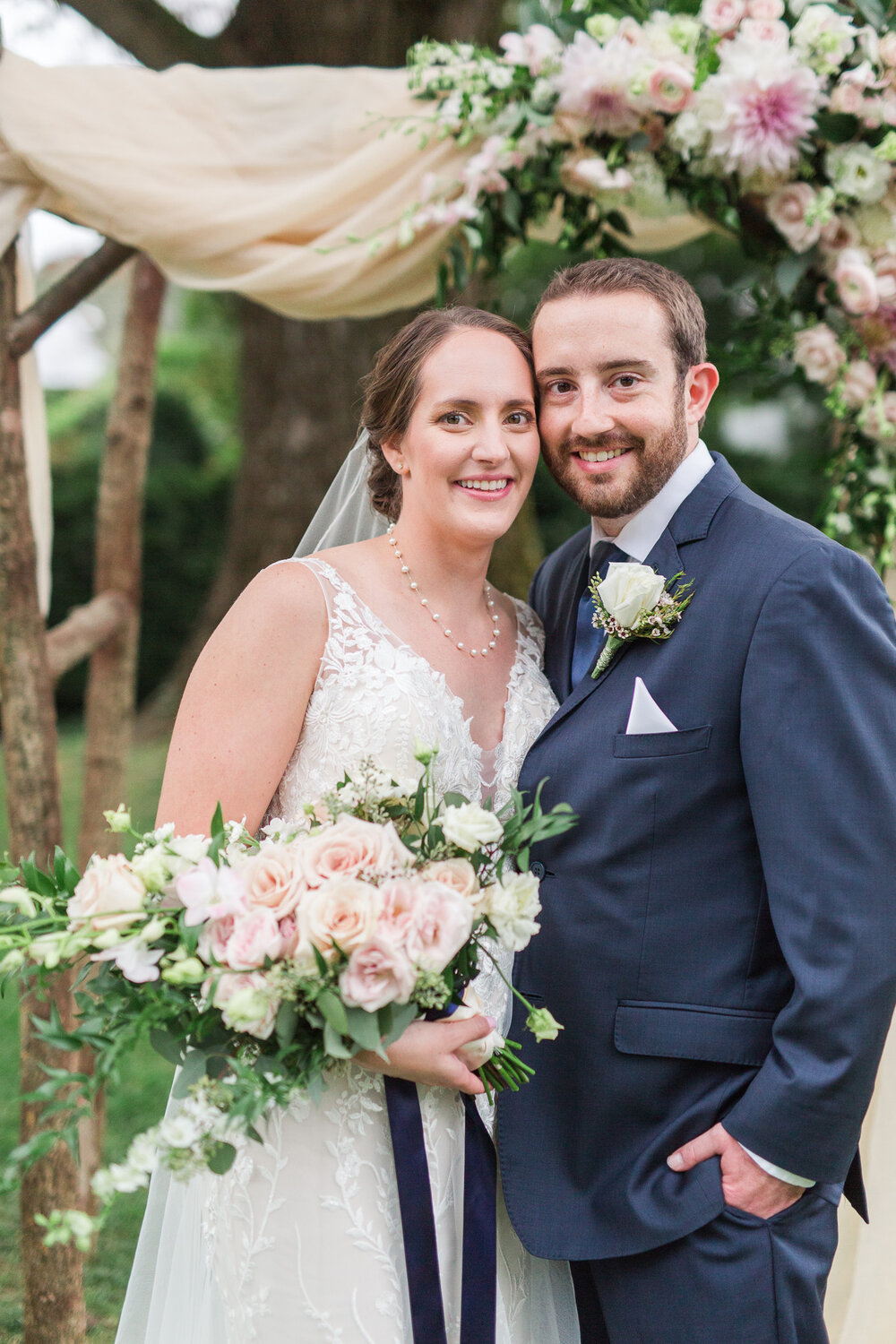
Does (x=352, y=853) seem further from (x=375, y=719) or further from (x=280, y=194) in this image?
(x=280, y=194)

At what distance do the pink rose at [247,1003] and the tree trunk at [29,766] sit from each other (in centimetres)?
157

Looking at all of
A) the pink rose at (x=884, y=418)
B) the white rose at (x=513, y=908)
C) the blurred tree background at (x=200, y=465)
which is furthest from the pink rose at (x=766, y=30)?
the blurred tree background at (x=200, y=465)

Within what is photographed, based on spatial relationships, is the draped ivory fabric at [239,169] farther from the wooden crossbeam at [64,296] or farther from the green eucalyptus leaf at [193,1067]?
the green eucalyptus leaf at [193,1067]

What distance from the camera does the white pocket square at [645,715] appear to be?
2248 millimetres

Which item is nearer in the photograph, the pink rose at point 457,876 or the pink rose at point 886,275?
Answer: the pink rose at point 457,876

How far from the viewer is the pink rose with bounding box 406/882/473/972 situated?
1.75m

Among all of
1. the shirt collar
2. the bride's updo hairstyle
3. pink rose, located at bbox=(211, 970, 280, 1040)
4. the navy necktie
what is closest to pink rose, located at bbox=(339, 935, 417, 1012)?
pink rose, located at bbox=(211, 970, 280, 1040)

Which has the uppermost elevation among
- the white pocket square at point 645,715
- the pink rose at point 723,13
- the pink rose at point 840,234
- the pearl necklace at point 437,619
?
the pink rose at point 723,13

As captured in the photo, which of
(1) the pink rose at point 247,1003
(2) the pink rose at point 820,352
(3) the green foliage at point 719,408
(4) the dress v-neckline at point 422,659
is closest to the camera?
(1) the pink rose at point 247,1003

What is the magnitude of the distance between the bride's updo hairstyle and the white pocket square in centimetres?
82

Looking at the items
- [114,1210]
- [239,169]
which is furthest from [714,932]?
[114,1210]

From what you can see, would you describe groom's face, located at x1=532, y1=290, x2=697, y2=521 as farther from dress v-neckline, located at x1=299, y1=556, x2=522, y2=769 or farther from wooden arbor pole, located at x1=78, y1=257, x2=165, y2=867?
wooden arbor pole, located at x1=78, y1=257, x2=165, y2=867

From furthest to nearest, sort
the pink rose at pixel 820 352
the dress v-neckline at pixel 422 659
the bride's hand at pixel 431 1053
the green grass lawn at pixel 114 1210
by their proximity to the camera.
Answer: the green grass lawn at pixel 114 1210, the pink rose at pixel 820 352, the dress v-neckline at pixel 422 659, the bride's hand at pixel 431 1053

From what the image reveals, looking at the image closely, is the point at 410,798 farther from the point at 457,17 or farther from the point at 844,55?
the point at 457,17
